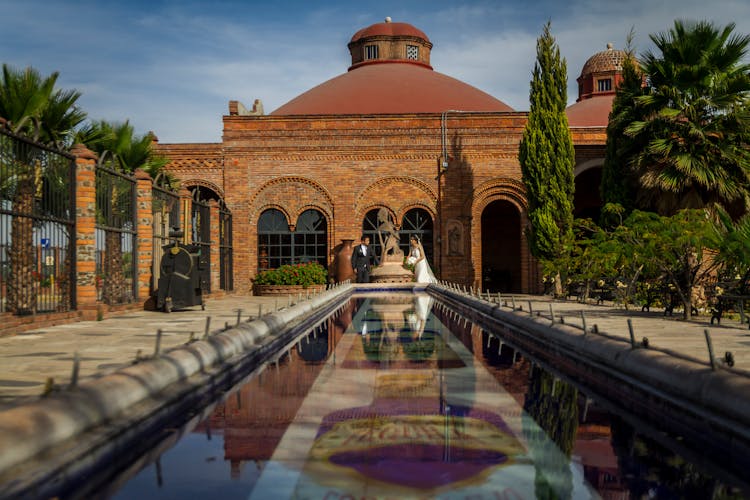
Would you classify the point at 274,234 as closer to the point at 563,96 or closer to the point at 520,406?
the point at 563,96

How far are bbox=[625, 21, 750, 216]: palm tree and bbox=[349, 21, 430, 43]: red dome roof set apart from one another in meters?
18.6

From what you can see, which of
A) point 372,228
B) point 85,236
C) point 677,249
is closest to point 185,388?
point 85,236

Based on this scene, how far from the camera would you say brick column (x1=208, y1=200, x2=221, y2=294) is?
63.6 ft

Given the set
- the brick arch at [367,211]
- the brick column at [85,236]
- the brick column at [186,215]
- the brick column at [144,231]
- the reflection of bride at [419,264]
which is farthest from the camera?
the brick arch at [367,211]

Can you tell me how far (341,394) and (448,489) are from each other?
7.15 feet

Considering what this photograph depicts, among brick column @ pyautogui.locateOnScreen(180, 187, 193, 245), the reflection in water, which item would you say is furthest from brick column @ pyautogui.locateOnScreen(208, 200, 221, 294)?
the reflection in water

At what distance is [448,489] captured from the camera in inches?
113

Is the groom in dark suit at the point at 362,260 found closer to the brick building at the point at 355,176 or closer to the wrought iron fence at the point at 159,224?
the brick building at the point at 355,176

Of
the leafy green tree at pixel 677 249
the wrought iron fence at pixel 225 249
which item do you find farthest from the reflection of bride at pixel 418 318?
the wrought iron fence at pixel 225 249

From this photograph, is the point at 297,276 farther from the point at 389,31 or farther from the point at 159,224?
the point at 389,31

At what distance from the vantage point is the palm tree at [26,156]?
9.55m

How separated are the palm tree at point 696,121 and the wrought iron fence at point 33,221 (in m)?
14.7

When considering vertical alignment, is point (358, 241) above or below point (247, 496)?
above

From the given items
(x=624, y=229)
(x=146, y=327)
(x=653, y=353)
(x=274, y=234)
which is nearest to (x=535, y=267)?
(x=274, y=234)
